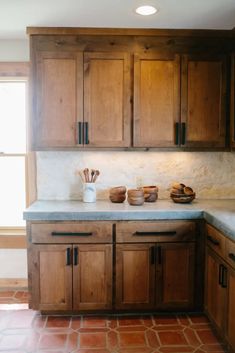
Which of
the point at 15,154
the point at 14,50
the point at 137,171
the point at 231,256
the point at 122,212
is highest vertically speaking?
the point at 14,50

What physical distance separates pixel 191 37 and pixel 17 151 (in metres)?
1.94

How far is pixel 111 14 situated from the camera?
2.84 meters

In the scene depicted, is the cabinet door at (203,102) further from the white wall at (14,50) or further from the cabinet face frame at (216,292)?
the white wall at (14,50)

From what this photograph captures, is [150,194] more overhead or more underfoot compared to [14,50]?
more underfoot

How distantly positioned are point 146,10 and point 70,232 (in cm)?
180

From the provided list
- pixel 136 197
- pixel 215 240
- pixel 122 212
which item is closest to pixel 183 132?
pixel 136 197

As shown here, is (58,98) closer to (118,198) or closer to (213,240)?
(118,198)

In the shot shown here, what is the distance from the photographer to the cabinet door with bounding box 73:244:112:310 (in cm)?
299

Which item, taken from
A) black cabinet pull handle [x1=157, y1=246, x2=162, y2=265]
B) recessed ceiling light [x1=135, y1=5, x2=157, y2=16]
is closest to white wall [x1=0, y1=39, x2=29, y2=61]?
recessed ceiling light [x1=135, y1=5, x2=157, y2=16]

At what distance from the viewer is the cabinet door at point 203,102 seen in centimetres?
326

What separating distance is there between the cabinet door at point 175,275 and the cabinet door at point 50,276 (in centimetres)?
74

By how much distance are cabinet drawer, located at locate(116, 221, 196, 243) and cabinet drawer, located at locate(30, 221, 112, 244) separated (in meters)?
0.11

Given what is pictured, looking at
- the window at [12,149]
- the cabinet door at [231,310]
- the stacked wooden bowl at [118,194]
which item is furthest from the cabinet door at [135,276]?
the window at [12,149]

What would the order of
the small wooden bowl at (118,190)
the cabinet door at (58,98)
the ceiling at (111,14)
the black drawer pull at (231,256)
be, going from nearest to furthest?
the black drawer pull at (231,256), the ceiling at (111,14), the cabinet door at (58,98), the small wooden bowl at (118,190)
